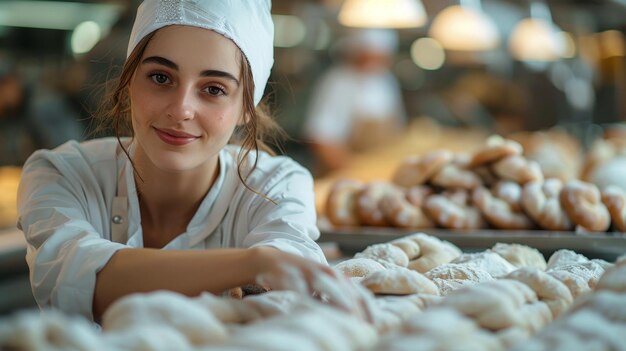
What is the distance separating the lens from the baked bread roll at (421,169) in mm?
2939

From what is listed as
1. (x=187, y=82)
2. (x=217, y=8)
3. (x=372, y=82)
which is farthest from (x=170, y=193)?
(x=372, y=82)

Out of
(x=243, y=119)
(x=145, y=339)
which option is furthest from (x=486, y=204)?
(x=145, y=339)

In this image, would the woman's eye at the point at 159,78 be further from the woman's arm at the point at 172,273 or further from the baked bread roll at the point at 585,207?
the baked bread roll at the point at 585,207

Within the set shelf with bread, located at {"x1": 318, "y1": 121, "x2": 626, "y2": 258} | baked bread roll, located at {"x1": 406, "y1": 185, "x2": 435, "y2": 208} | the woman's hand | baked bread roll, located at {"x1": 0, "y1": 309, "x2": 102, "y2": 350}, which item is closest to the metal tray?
shelf with bread, located at {"x1": 318, "y1": 121, "x2": 626, "y2": 258}

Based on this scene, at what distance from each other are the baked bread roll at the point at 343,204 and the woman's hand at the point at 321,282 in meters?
1.62

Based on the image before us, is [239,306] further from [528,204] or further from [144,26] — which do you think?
[528,204]

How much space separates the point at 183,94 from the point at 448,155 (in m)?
1.53

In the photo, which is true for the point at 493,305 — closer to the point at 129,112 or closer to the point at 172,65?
the point at 172,65

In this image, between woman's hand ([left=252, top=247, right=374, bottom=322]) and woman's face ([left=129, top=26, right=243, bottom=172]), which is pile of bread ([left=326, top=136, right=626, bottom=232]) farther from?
woman's hand ([left=252, top=247, right=374, bottom=322])

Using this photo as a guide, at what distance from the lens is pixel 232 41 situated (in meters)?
1.73

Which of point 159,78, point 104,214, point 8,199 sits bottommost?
point 8,199

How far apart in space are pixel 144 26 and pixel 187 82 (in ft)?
0.54

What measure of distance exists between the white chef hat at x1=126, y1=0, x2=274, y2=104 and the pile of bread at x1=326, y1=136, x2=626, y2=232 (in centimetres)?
110

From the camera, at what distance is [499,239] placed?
8.27ft
